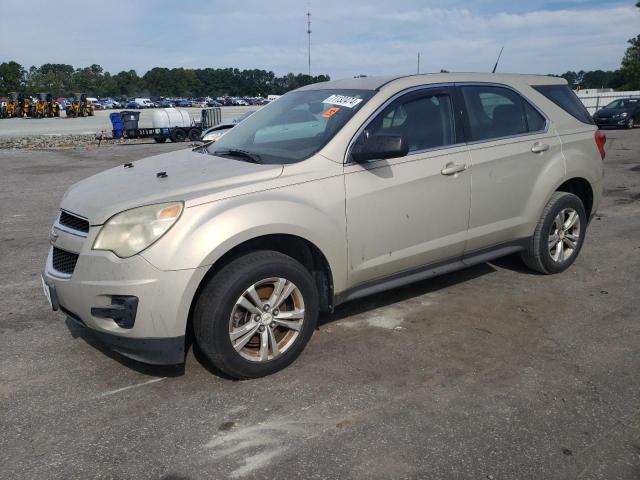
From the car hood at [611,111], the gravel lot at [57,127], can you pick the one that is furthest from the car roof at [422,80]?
the gravel lot at [57,127]

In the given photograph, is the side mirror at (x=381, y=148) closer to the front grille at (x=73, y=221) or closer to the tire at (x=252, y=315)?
the tire at (x=252, y=315)

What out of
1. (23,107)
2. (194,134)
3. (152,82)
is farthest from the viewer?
(152,82)

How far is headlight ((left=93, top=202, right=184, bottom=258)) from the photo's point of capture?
3090 mm

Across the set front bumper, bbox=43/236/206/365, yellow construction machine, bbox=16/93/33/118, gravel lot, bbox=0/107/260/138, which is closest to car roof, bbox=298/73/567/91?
front bumper, bbox=43/236/206/365

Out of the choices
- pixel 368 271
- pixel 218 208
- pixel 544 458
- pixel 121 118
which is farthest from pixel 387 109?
pixel 121 118

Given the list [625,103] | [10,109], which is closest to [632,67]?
[625,103]

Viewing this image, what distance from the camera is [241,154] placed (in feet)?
13.1

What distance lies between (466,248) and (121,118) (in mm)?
25235

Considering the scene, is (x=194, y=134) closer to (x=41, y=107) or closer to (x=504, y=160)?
(x=504, y=160)

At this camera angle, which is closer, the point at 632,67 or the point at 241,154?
the point at 241,154

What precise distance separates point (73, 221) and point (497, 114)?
3287mm

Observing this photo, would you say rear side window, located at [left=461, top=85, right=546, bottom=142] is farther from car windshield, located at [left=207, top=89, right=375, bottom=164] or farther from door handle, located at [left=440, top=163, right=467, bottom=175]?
car windshield, located at [left=207, top=89, right=375, bottom=164]

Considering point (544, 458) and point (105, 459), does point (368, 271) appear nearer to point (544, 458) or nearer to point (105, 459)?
point (544, 458)

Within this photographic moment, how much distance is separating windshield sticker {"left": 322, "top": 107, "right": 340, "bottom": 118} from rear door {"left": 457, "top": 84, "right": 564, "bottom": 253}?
1.03 meters
